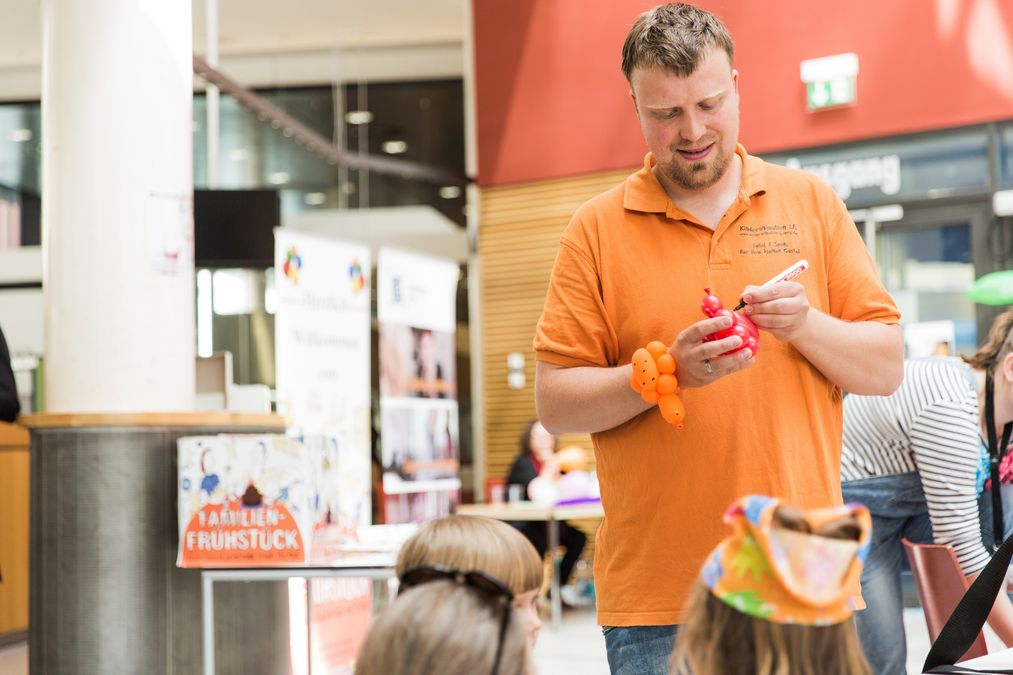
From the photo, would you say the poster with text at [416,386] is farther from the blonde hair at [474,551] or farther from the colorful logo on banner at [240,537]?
the blonde hair at [474,551]

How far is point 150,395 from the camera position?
409cm

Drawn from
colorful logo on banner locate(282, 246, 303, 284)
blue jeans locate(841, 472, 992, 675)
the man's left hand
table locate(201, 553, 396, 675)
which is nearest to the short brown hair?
the man's left hand

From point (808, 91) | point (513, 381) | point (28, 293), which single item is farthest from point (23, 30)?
point (808, 91)

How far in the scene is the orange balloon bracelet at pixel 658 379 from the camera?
66.8 inches

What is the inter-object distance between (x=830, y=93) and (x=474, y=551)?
8.46 meters

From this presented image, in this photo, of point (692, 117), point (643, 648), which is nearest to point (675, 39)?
point (692, 117)

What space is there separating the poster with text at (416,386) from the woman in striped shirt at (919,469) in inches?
242

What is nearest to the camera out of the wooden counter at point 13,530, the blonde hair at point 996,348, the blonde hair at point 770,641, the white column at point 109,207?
the blonde hair at point 770,641

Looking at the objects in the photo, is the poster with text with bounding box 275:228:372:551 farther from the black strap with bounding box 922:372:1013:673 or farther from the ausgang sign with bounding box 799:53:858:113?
the black strap with bounding box 922:372:1013:673

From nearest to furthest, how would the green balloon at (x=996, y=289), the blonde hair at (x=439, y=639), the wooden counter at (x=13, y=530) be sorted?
the blonde hair at (x=439, y=639) → the green balloon at (x=996, y=289) → the wooden counter at (x=13, y=530)

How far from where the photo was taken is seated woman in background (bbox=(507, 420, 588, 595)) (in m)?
9.59

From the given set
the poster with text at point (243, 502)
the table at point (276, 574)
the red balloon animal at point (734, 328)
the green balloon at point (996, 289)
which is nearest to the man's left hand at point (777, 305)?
the red balloon animal at point (734, 328)

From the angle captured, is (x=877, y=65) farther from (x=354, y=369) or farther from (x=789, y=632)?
(x=789, y=632)

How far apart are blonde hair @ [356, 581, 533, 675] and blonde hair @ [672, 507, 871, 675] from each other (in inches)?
11.0
